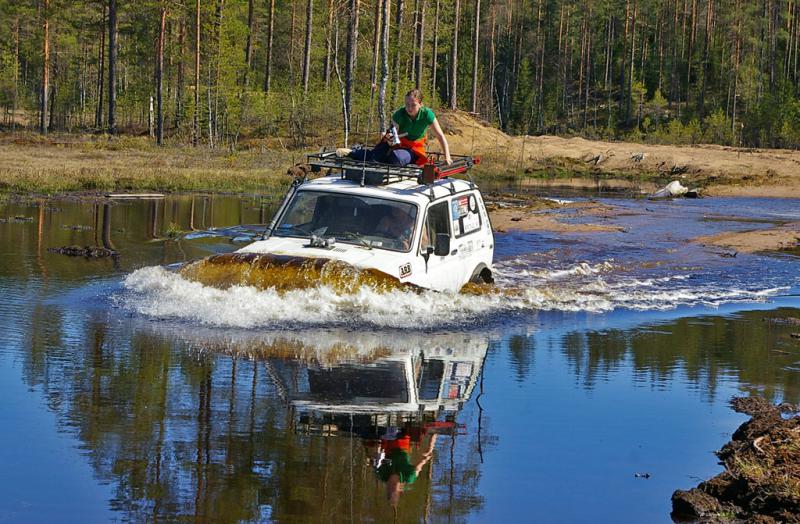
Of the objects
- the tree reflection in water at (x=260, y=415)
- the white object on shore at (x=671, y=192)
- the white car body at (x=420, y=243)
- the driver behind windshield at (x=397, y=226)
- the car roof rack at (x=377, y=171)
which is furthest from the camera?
the white object on shore at (x=671, y=192)

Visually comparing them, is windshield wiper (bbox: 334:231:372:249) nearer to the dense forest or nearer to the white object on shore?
the white object on shore

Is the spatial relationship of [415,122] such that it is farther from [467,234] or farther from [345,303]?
[345,303]

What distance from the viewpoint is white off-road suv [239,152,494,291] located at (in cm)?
1356

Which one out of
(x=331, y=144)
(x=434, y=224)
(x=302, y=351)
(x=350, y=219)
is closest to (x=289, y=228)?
(x=350, y=219)

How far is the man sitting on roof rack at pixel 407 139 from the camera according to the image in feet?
50.5

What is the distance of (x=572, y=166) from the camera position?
57219 mm

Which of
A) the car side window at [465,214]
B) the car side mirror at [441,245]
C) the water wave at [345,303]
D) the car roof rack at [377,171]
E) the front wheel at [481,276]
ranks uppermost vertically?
the car roof rack at [377,171]

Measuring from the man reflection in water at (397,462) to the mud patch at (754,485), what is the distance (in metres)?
1.76

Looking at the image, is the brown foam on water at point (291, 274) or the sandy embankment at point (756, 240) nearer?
the brown foam on water at point (291, 274)

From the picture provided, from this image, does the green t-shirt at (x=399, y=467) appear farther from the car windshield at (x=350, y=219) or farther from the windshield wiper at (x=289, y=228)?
the windshield wiper at (x=289, y=228)

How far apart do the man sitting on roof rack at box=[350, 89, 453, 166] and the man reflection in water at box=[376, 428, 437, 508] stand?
7188 mm

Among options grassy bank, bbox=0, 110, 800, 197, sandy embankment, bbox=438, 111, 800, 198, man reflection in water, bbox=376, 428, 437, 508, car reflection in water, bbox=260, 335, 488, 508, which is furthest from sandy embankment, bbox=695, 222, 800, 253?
sandy embankment, bbox=438, 111, 800, 198

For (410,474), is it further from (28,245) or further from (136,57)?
(136,57)

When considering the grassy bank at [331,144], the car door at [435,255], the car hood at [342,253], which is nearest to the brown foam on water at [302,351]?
the car hood at [342,253]
